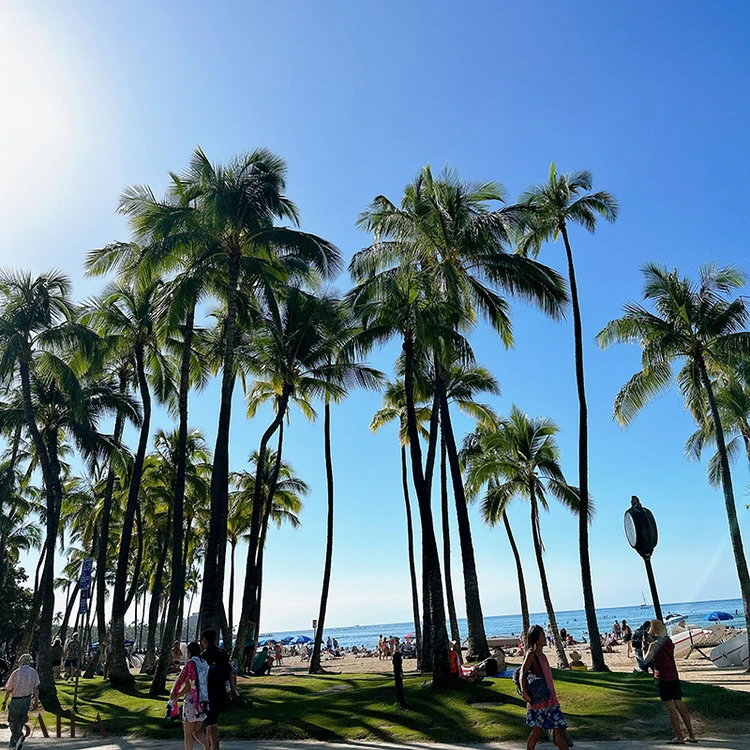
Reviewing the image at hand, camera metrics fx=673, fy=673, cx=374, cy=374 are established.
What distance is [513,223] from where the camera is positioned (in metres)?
19.7

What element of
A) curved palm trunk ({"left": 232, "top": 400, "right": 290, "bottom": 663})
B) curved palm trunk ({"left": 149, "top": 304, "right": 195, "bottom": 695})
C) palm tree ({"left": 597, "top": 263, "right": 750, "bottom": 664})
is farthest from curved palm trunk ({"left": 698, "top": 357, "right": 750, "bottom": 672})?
curved palm trunk ({"left": 149, "top": 304, "right": 195, "bottom": 695})

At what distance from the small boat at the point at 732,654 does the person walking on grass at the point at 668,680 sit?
15.2 meters

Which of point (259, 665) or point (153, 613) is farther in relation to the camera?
point (153, 613)

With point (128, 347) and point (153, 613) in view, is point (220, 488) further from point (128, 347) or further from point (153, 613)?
point (153, 613)

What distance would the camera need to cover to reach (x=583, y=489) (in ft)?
66.7

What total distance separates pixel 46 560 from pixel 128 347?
790 centimetres

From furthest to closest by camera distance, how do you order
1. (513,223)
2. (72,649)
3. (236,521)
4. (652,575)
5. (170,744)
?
(236,521) < (72,649) < (513,223) < (170,744) < (652,575)

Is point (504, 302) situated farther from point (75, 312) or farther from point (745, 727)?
point (75, 312)

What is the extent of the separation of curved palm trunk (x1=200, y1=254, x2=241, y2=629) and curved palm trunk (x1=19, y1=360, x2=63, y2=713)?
6361 millimetres

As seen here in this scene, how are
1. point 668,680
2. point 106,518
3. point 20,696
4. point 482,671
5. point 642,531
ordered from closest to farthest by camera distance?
point 668,680 < point 642,531 < point 20,696 < point 482,671 < point 106,518

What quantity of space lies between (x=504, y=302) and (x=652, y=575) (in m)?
12.0

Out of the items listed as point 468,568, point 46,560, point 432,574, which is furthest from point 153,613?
point 432,574

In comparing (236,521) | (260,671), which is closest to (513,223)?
(260,671)

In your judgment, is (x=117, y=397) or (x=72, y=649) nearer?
(x=117, y=397)
